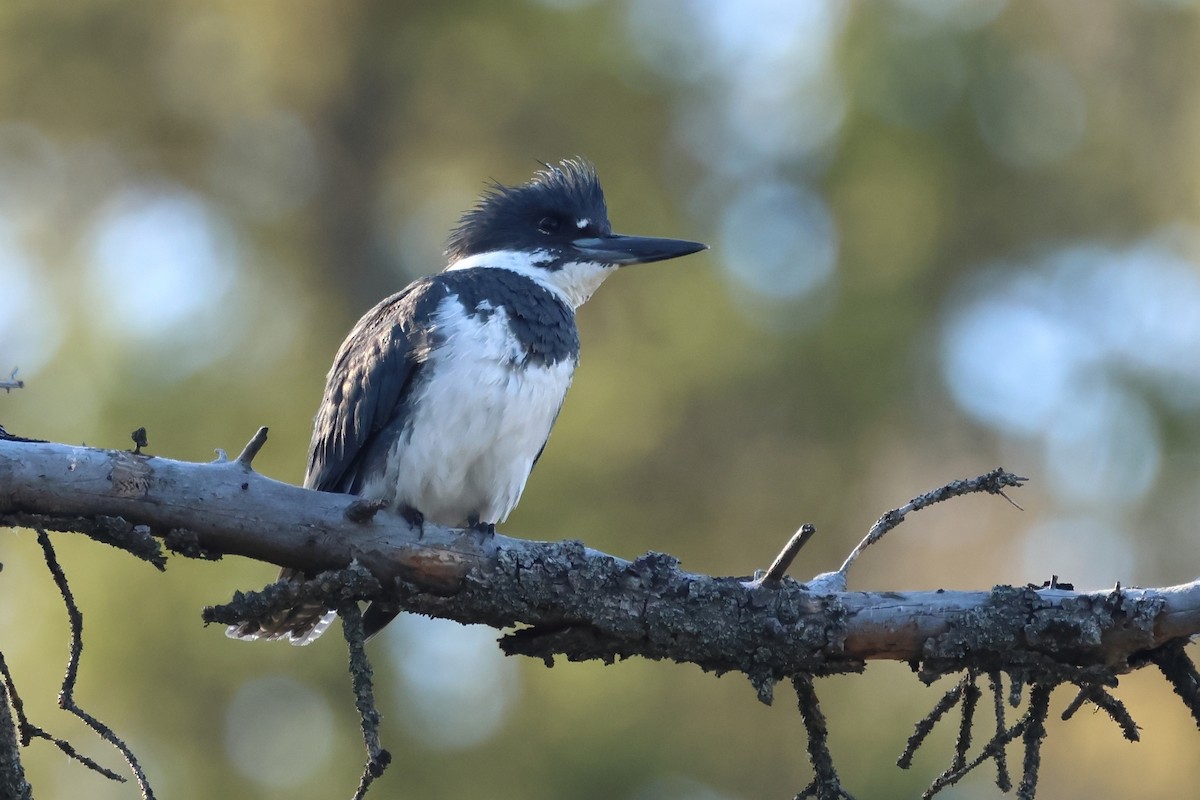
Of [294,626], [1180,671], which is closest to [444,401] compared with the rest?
[294,626]

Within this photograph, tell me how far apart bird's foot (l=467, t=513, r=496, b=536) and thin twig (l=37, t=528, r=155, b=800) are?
0.66 metres

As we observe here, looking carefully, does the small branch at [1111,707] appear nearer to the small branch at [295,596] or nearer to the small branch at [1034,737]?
the small branch at [1034,737]

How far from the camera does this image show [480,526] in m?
2.70

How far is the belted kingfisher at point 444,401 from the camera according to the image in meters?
3.11

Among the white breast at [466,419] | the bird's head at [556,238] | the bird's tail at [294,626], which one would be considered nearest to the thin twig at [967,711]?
the white breast at [466,419]

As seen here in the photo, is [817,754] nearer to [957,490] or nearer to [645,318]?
[957,490]

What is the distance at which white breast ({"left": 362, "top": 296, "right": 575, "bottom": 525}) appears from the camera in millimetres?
3104

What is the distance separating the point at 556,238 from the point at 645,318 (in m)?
2.64

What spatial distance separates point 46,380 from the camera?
5719mm

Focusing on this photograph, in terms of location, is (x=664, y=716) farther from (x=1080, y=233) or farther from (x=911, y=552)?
(x=1080, y=233)

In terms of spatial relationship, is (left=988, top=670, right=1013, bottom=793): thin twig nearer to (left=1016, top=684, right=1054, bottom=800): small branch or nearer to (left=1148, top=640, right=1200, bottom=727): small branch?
(left=1016, top=684, right=1054, bottom=800): small branch

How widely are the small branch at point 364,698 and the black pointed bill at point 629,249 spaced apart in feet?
6.05

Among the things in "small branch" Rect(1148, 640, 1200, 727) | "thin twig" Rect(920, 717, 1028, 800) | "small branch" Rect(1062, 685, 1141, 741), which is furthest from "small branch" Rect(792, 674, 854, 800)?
"small branch" Rect(1148, 640, 1200, 727)

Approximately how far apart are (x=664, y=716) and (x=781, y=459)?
1319mm
